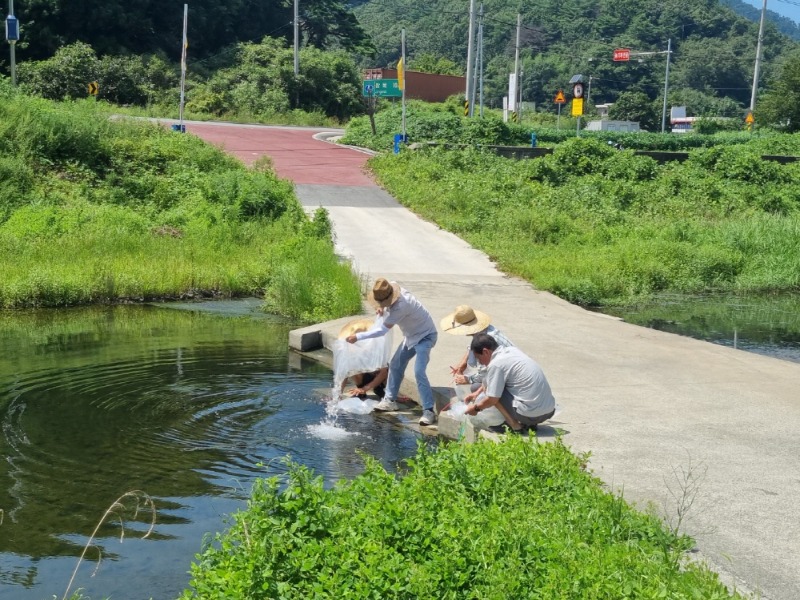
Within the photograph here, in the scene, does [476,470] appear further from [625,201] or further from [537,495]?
[625,201]

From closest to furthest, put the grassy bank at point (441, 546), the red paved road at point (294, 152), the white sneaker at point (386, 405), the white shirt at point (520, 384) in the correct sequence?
the grassy bank at point (441, 546) < the white shirt at point (520, 384) < the white sneaker at point (386, 405) < the red paved road at point (294, 152)

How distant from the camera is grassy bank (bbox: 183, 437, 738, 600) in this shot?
5.34m

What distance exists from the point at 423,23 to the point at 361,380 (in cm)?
11720

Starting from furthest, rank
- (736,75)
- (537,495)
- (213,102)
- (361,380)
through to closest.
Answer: (736,75) → (213,102) → (361,380) → (537,495)

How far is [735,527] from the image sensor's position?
696 cm

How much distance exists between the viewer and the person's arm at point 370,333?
35.5ft

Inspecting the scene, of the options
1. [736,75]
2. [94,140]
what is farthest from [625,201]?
[736,75]

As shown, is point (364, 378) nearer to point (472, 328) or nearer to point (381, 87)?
point (472, 328)

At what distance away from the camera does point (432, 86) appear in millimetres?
75875

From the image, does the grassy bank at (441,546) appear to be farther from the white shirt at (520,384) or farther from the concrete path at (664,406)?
the white shirt at (520,384)

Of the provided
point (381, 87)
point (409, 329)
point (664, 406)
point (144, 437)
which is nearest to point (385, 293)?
point (409, 329)

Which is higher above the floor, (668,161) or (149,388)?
(668,161)

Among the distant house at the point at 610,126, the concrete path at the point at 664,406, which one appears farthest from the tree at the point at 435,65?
the concrete path at the point at 664,406

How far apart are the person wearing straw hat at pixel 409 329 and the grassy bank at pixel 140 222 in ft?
16.6
